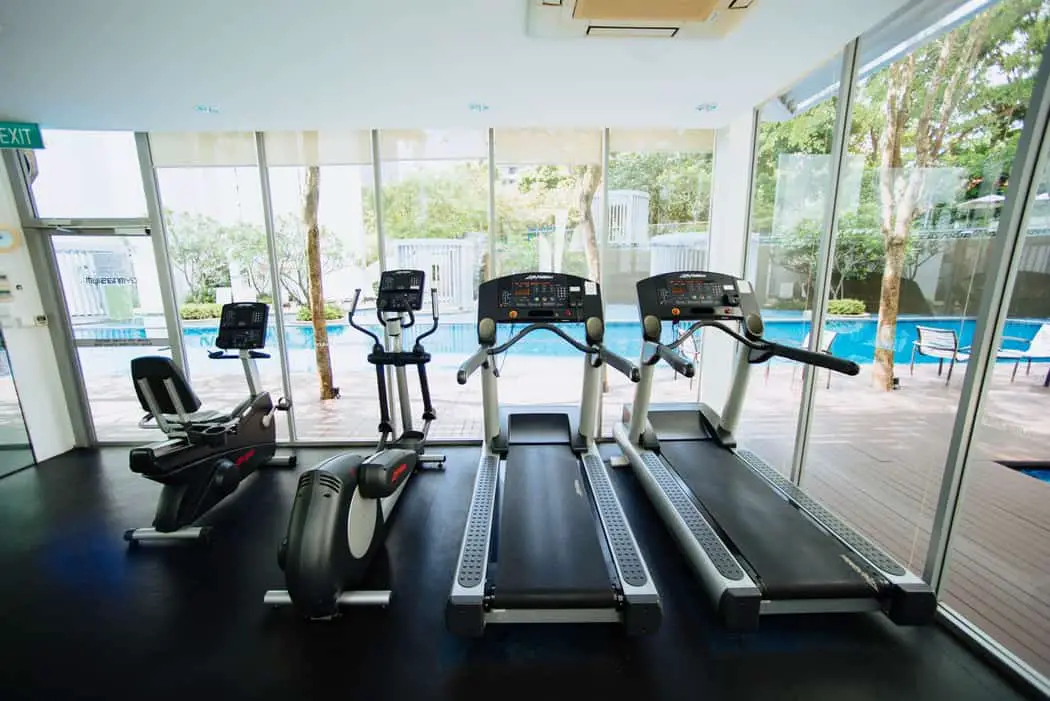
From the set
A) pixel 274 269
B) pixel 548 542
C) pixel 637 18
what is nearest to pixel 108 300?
pixel 274 269

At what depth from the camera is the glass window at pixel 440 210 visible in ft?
13.0

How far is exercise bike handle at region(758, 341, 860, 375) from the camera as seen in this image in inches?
84.4

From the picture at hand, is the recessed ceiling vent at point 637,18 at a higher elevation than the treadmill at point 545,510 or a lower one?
higher

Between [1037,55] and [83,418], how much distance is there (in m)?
7.45

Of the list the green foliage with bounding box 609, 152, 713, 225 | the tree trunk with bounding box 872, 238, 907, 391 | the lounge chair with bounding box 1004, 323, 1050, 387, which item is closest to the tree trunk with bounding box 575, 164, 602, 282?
the green foliage with bounding box 609, 152, 713, 225

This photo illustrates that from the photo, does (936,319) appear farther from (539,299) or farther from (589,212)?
(589,212)

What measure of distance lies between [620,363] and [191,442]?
300 cm

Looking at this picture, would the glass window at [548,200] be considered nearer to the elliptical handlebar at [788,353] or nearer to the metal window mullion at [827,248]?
the elliptical handlebar at [788,353]

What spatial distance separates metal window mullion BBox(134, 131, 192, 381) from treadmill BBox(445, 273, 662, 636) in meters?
3.27

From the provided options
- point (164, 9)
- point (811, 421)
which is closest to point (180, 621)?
point (164, 9)

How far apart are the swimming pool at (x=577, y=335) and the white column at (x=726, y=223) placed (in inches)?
22.6

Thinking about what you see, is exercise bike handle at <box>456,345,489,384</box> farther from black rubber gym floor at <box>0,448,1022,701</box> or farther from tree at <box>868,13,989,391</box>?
tree at <box>868,13,989,391</box>

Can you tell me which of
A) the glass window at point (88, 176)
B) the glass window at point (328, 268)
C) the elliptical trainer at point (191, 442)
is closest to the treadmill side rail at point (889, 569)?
the glass window at point (328, 268)

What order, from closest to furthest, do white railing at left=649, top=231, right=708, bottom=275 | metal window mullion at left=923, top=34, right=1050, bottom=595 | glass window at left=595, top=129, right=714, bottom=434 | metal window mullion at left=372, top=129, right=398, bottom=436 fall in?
metal window mullion at left=923, top=34, right=1050, bottom=595, metal window mullion at left=372, top=129, right=398, bottom=436, glass window at left=595, top=129, right=714, bottom=434, white railing at left=649, top=231, right=708, bottom=275
